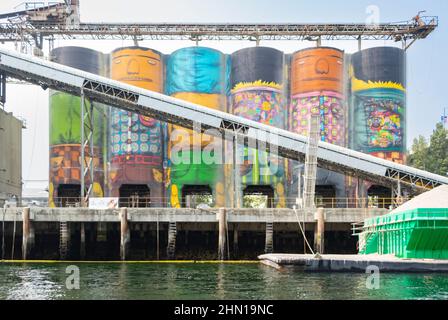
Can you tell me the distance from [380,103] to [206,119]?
1005 inches

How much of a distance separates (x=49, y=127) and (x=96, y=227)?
28.8m

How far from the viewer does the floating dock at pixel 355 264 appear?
117ft

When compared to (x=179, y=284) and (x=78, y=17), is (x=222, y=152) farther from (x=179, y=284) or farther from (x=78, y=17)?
(x=179, y=284)

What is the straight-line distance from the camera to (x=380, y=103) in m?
72.1

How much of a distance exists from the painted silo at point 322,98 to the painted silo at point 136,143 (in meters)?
16.5

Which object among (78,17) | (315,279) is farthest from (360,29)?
(315,279)

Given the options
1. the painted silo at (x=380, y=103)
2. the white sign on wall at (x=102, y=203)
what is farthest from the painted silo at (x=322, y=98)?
the white sign on wall at (x=102, y=203)

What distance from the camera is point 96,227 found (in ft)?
162

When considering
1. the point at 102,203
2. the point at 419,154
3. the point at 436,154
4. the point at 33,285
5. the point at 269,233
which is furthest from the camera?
the point at 419,154

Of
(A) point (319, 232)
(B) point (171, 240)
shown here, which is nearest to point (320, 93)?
(A) point (319, 232)

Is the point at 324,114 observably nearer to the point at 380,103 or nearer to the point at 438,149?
the point at 380,103

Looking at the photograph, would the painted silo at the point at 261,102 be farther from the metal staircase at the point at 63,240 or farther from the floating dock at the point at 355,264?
the floating dock at the point at 355,264

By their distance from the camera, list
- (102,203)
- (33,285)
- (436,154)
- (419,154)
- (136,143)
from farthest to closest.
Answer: (419,154)
(436,154)
(136,143)
(102,203)
(33,285)

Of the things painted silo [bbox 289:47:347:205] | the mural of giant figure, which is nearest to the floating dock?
the mural of giant figure
